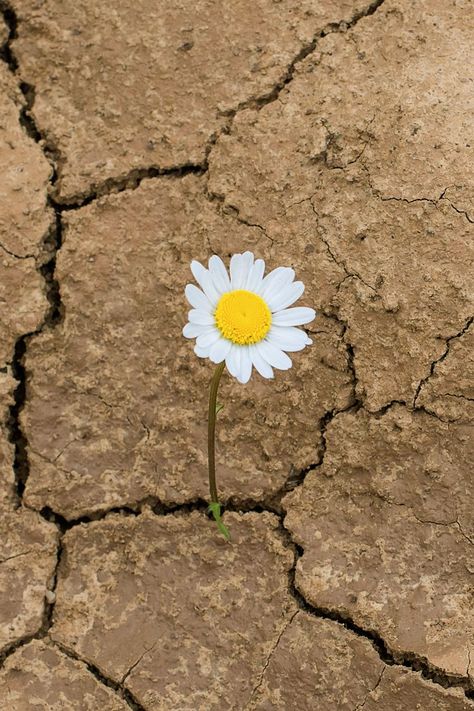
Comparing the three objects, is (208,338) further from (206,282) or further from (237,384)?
(237,384)

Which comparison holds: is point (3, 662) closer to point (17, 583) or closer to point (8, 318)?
point (17, 583)

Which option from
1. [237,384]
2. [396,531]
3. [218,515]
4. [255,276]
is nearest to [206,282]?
[255,276]

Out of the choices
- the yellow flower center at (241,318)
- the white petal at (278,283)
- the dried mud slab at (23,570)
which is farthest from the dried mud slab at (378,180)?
the dried mud slab at (23,570)

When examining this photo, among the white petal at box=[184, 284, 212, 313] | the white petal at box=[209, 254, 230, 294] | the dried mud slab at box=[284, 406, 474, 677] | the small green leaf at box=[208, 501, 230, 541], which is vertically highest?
the white petal at box=[209, 254, 230, 294]

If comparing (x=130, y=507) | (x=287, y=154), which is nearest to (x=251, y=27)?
(x=287, y=154)

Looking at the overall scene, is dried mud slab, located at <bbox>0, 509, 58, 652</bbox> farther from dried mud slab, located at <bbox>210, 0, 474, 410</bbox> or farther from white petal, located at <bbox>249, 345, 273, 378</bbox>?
dried mud slab, located at <bbox>210, 0, 474, 410</bbox>

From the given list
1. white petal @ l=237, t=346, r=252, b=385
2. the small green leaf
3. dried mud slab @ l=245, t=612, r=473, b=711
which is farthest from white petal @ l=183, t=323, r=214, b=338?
dried mud slab @ l=245, t=612, r=473, b=711

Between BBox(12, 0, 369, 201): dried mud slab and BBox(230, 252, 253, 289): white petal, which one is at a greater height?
BBox(12, 0, 369, 201): dried mud slab
